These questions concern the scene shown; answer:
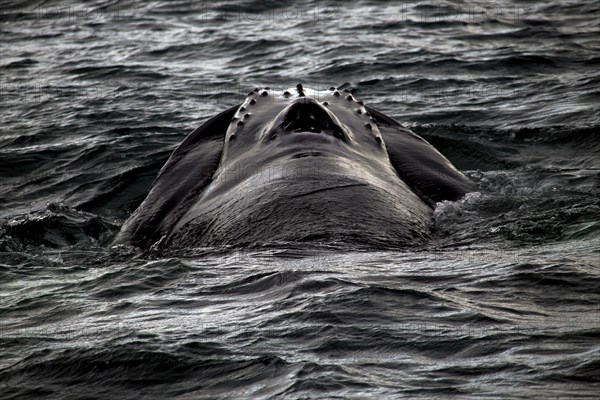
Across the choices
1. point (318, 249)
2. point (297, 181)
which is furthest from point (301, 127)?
A: point (318, 249)

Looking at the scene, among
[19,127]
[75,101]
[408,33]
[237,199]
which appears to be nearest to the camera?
[237,199]

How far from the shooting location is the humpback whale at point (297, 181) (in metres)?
7.87

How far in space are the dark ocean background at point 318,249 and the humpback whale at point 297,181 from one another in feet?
0.67

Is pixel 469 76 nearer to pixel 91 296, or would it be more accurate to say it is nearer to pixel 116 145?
pixel 116 145

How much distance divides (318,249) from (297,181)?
2.48 feet

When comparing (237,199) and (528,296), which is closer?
(528,296)

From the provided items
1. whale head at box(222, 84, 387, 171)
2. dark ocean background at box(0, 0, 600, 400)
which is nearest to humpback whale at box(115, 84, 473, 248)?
whale head at box(222, 84, 387, 171)

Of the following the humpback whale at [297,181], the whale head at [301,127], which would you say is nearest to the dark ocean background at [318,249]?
the humpback whale at [297,181]

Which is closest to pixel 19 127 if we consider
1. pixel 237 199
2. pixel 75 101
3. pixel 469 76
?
pixel 75 101

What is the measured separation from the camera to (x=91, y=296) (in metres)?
7.71

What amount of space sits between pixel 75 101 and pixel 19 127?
1.48 meters

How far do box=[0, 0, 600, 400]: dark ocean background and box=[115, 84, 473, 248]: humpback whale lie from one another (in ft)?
0.67

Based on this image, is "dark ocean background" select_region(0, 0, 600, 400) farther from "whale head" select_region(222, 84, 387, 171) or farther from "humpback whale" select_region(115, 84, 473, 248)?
"whale head" select_region(222, 84, 387, 171)

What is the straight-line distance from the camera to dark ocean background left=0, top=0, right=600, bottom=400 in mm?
5887
